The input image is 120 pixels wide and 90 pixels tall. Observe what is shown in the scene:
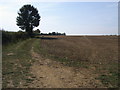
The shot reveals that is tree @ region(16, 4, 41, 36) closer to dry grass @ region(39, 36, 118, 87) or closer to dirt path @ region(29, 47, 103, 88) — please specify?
dry grass @ region(39, 36, 118, 87)

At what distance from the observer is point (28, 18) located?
53219 mm

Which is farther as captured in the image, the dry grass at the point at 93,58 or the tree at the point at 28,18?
the tree at the point at 28,18

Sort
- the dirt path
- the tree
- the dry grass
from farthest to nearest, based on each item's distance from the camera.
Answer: the tree → the dry grass → the dirt path

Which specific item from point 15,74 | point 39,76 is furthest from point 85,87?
point 15,74

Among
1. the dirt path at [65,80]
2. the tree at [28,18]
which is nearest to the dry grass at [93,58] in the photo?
the dirt path at [65,80]

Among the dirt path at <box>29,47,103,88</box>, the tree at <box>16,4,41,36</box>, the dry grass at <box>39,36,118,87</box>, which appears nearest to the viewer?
the dirt path at <box>29,47,103,88</box>

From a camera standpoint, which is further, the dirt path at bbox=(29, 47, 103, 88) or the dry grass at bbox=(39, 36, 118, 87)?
the dry grass at bbox=(39, 36, 118, 87)

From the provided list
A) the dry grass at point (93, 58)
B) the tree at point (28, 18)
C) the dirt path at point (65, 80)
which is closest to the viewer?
the dirt path at point (65, 80)

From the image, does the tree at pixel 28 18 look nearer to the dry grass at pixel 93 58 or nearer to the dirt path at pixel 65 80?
the dry grass at pixel 93 58

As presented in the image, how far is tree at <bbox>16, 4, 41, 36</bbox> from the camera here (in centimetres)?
5272

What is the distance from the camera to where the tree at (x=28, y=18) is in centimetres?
5272

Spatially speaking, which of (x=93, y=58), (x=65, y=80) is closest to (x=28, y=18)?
(x=93, y=58)

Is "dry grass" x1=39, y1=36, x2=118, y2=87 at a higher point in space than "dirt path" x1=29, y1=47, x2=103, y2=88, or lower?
higher

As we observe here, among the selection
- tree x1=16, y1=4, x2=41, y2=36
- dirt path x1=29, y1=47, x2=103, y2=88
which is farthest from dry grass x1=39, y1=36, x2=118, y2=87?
tree x1=16, y1=4, x2=41, y2=36
